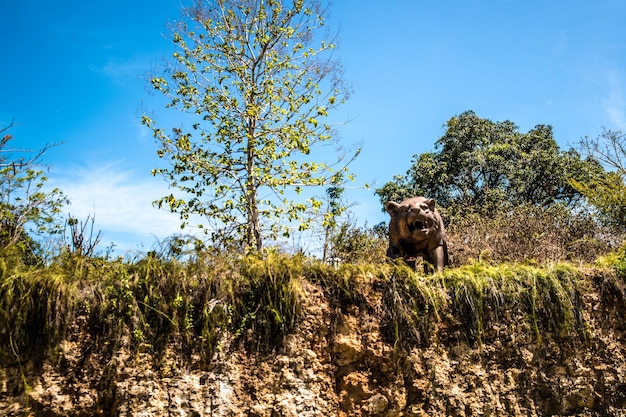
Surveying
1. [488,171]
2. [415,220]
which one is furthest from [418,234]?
[488,171]

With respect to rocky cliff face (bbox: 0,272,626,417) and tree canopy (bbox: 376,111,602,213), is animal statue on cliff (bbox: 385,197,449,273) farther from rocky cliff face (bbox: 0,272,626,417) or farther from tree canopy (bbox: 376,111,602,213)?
tree canopy (bbox: 376,111,602,213)

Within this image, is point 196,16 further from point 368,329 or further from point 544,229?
point 544,229

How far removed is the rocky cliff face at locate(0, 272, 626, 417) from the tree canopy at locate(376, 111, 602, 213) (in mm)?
14805

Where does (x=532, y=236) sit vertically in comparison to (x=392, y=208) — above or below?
above

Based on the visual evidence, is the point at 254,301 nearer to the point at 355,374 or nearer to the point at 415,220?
the point at 355,374

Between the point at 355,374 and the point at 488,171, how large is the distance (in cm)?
1784

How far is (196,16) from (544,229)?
12212 millimetres

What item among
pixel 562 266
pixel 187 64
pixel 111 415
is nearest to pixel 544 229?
pixel 562 266

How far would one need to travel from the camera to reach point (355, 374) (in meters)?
4.64

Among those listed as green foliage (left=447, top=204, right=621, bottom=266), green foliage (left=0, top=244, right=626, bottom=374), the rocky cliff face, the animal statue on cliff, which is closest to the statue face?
the animal statue on cliff

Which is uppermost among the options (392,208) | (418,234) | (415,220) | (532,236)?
(532,236)

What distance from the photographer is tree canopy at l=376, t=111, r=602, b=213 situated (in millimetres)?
20203

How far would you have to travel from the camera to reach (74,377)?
402 cm

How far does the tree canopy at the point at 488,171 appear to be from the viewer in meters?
20.2
